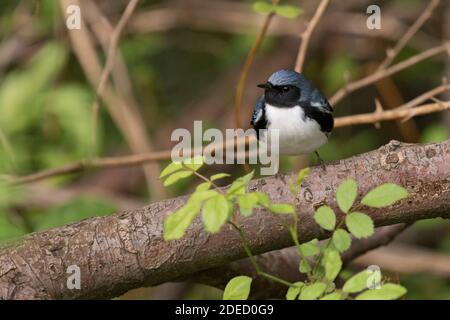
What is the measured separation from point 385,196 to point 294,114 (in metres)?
0.93

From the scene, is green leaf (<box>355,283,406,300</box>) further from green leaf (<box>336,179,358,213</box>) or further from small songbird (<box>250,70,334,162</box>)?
small songbird (<box>250,70,334,162</box>)

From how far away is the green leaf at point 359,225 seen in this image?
5.64 ft

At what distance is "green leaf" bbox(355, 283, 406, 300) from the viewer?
1.60 m

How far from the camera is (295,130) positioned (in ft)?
8.47

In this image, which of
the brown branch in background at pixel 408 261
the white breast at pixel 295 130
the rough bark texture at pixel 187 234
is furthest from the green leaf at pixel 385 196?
the brown branch in background at pixel 408 261

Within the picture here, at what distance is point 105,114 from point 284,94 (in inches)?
113

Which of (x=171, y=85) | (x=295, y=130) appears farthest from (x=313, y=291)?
(x=171, y=85)

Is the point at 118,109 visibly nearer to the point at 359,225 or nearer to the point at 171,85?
the point at 171,85

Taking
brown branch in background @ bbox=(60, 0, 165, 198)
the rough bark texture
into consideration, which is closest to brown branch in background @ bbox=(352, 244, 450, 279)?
brown branch in background @ bbox=(60, 0, 165, 198)

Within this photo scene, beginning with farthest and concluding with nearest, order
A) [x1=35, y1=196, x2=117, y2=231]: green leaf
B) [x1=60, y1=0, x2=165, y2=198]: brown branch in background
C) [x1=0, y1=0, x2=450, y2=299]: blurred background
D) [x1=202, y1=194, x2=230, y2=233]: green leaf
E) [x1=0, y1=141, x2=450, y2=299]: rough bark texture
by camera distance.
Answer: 1. [x1=60, y1=0, x2=165, y2=198]: brown branch in background
2. [x1=0, y1=0, x2=450, y2=299]: blurred background
3. [x1=35, y1=196, x2=117, y2=231]: green leaf
4. [x1=0, y1=141, x2=450, y2=299]: rough bark texture
5. [x1=202, y1=194, x2=230, y2=233]: green leaf

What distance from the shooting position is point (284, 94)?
8.83ft

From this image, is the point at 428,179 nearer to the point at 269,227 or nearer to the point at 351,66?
the point at 269,227

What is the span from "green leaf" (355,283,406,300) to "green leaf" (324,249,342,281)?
0.34ft
